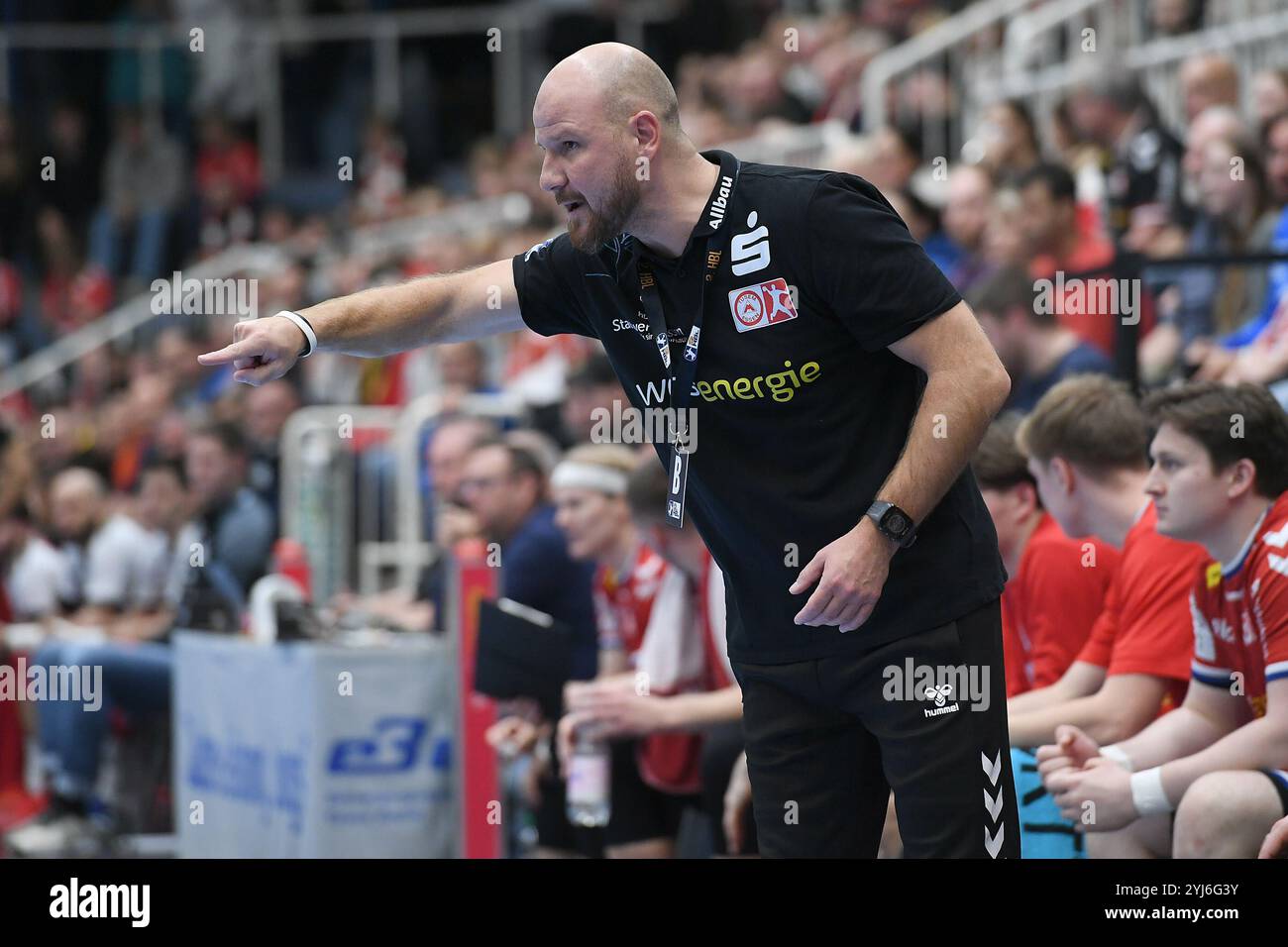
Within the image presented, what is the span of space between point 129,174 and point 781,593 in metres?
14.1

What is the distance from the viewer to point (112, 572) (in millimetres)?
9469

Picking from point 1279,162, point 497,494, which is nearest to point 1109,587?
point 1279,162

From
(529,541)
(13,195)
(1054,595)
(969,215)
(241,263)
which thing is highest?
(13,195)

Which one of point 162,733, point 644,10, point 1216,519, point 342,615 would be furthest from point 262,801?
point 644,10

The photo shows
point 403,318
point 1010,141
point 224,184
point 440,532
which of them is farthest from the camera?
point 224,184

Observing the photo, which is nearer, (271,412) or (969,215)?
(969,215)

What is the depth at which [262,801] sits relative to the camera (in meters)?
6.81

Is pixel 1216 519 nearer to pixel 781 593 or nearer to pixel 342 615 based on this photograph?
pixel 781 593

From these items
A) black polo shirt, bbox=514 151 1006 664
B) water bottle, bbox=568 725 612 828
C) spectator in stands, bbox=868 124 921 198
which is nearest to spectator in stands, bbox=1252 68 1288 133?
spectator in stands, bbox=868 124 921 198

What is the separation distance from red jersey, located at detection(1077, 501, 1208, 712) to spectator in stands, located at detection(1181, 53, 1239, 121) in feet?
11.7

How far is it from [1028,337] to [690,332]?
9.93ft

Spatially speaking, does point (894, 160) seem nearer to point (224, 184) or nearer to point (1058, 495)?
point (1058, 495)

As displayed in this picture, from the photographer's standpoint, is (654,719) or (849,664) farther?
(654,719)
